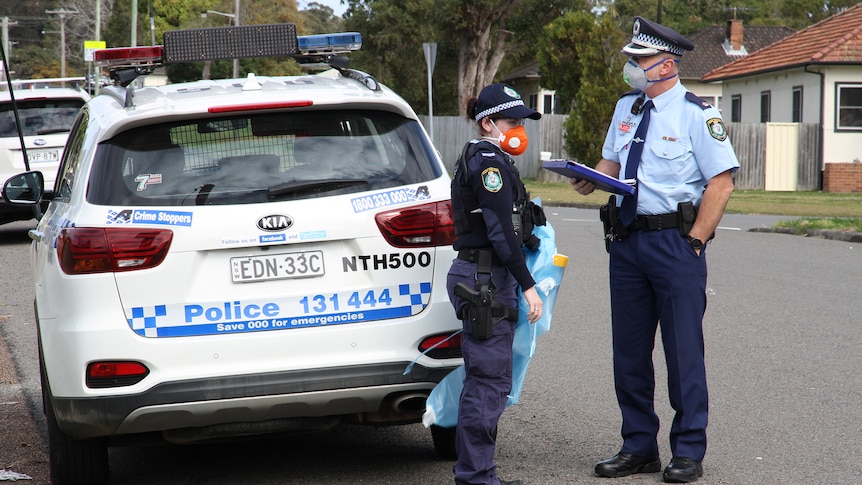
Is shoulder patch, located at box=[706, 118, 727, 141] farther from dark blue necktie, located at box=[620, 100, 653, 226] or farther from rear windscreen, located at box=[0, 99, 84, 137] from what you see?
rear windscreen, located at box=[0, 99, 84, 137]

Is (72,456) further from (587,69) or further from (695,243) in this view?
(587,69)

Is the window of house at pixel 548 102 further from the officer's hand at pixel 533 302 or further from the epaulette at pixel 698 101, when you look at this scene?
the officer's hand at pixel 533 302

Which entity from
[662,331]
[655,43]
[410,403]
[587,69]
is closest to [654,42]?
[655,43]

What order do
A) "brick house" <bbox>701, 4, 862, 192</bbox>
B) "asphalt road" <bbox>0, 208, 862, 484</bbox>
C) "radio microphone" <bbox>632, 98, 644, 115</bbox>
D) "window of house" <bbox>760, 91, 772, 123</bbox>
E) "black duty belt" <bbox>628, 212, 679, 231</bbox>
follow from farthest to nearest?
"window of house" <bbox>760, 91, 772, 123</bbox>
"brick house" <bbox>701, 4, 862, 192</bbox>
"asphalt road" <bbox>0, 208, 862, 484</bbox>
"radio microphone" <bbox>632, 98, 644, 115</bbox>
"black duty belt" <bbox>628, 212, 679, 231</bbox>

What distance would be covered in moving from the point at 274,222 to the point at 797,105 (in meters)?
30.4

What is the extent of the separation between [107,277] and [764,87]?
33061 millimetres

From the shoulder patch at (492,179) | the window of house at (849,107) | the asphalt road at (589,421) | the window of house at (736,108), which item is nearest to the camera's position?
the shoulder patch at (492,179)

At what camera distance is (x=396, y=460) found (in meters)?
5.24

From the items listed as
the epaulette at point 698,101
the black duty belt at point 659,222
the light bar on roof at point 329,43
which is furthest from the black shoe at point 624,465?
the light bar on roof at point 329,43

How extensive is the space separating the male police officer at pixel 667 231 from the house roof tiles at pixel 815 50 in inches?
1069

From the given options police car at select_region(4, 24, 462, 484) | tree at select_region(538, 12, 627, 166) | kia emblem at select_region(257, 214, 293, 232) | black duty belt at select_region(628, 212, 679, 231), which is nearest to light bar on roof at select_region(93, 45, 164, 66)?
police car at select_region(4, 24, 462, 484)

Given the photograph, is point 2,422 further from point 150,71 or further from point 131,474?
point 150,71

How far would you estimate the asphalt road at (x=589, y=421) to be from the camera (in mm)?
5031

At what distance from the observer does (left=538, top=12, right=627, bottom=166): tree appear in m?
29.7
